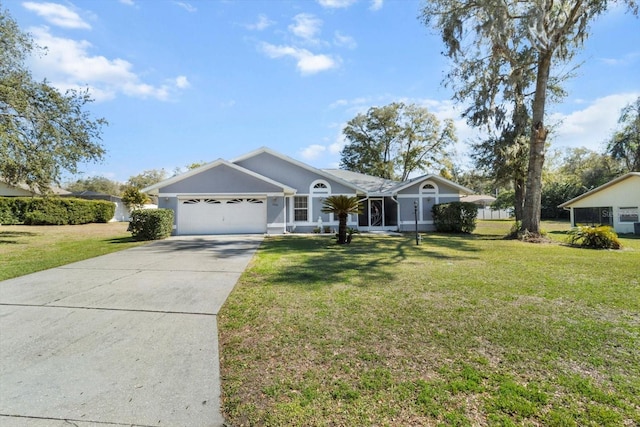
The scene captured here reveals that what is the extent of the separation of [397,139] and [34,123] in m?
29.7

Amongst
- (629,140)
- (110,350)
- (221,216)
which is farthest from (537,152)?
(629,140)

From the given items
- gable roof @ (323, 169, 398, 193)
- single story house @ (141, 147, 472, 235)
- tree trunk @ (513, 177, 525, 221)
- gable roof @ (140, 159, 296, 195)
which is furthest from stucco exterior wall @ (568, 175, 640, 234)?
gable roof @ (140, 159, 296, 195)

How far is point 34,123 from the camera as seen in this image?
48.6 ft

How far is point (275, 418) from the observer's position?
8.29 feet

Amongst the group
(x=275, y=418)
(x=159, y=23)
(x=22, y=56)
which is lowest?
(x=275, y=418)

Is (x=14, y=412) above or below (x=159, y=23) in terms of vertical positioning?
below

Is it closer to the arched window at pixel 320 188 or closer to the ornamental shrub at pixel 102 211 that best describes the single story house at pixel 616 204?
the arched window at pixel 320 188

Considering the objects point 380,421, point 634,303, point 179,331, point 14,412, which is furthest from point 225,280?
point 634,303

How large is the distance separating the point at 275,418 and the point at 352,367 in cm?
101

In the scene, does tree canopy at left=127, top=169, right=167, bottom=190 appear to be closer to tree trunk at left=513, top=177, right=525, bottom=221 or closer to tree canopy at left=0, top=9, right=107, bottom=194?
tree canopy at left=0, top=9, right=107, bottom=194

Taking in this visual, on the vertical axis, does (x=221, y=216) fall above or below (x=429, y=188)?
below

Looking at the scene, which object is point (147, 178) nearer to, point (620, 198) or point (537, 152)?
point (537, 152)

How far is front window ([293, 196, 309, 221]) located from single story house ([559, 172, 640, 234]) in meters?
18.5

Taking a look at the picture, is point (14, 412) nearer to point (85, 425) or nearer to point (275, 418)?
point (85, 425)
